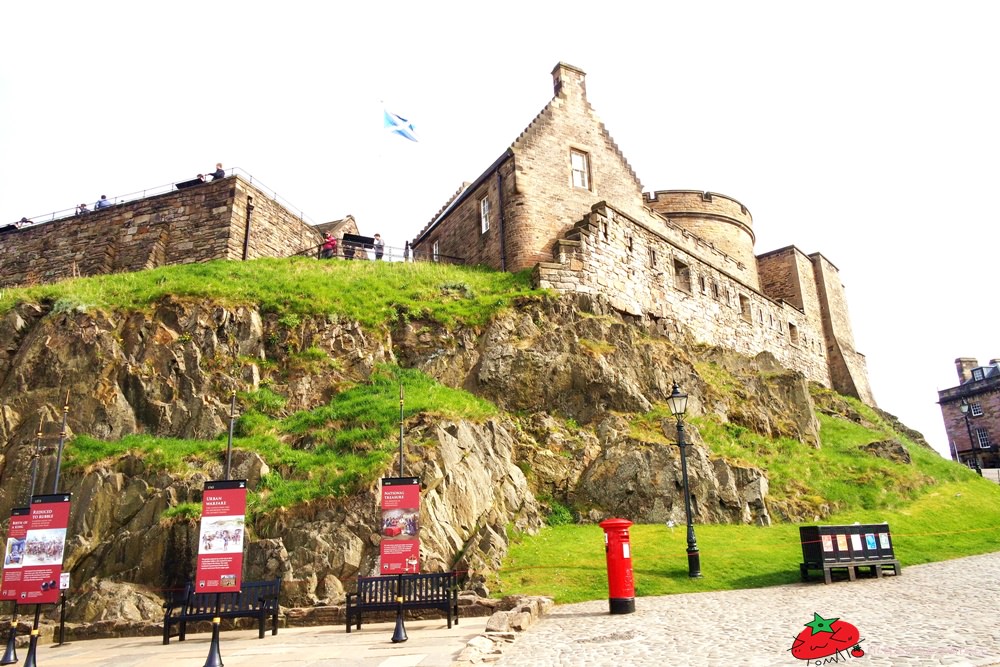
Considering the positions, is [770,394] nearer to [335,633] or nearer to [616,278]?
[616,278]

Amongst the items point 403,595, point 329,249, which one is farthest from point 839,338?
point 403,595

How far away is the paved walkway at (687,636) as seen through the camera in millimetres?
8211

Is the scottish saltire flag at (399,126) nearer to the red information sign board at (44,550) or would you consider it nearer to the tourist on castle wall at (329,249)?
the tourist on castle wall at (329,249)

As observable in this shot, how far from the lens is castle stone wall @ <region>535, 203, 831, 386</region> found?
25.9 metres

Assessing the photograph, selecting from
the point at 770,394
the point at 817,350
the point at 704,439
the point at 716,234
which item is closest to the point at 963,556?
the point at 704,439

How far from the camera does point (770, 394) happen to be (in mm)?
26875

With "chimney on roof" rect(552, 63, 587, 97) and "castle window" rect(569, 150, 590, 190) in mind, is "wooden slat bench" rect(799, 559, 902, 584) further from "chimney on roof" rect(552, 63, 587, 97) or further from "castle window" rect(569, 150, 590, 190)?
"chimney on roof" rect(552, 63, 587, 97)

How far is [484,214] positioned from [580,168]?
440cm

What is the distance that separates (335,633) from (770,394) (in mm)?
19689

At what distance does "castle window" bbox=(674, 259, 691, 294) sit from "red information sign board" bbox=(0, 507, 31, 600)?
80.5 ft

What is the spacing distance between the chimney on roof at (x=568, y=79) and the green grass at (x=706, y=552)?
19557 mm

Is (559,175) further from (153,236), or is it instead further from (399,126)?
(153,236)

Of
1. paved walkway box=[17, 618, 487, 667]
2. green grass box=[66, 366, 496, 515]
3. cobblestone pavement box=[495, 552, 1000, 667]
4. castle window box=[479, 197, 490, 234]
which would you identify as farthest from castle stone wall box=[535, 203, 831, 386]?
paved walkway box=[17, 618, 487, 667]

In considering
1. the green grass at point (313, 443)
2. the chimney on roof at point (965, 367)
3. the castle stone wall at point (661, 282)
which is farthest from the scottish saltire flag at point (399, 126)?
the chimney on roof at point (965, 367)
